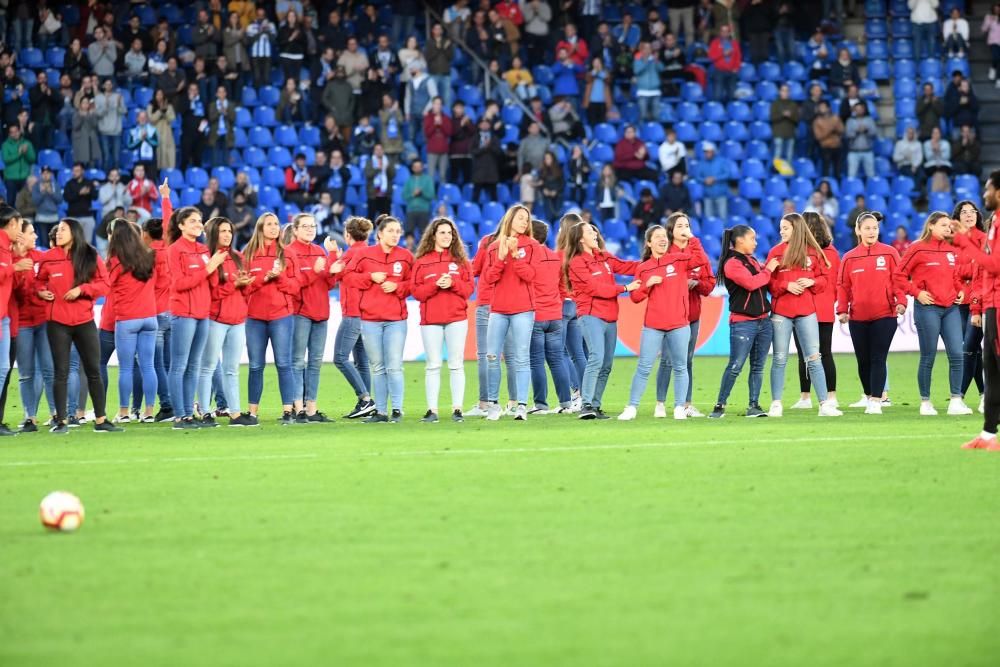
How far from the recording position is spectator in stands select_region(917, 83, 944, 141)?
102ft

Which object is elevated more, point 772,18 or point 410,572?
point 772,18

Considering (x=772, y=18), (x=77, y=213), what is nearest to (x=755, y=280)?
(x=77, y=213)

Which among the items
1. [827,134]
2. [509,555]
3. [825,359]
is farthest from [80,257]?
[827,134]

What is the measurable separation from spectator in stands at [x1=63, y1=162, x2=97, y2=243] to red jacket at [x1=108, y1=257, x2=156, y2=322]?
46.6ft

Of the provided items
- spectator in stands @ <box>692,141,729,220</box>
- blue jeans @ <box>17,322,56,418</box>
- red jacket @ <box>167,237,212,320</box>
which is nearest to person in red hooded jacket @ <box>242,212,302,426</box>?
red jacket @ <box>167,237,212,320</box>

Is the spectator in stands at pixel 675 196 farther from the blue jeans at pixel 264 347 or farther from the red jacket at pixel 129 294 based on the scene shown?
the red jacket at pixel 129 294

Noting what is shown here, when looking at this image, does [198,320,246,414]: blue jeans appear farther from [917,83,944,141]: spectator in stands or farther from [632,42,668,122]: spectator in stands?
[917,83,944,141]: spectator in stands

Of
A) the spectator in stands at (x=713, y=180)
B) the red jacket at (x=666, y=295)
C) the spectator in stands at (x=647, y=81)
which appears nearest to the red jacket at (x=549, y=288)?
the red jacket at (x=666, y=295)

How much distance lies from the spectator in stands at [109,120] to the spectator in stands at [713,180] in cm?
1191

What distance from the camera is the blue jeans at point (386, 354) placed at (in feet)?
48.3

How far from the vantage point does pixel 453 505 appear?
8.91 m

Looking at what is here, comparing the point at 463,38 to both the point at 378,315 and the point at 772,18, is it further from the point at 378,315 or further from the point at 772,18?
the point at 378,315

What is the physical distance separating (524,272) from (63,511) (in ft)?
23.5

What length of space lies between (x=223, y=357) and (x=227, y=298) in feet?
2.10
